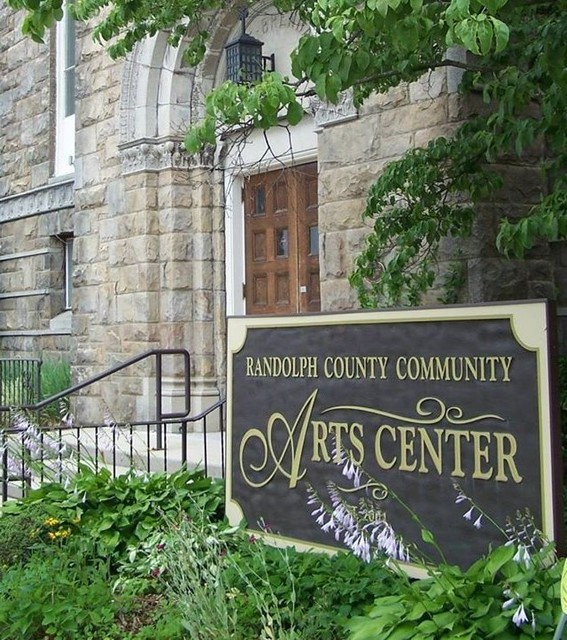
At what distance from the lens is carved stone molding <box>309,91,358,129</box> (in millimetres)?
7969

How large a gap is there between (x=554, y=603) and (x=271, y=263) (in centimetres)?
721

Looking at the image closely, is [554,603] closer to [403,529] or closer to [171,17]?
[403,529]

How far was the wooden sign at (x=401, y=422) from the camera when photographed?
11.8ft

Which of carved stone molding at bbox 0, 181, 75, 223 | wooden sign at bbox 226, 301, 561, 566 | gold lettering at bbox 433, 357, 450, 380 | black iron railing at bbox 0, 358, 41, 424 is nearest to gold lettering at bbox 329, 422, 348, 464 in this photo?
wooden sign at bbox 226, 301, 561, 566

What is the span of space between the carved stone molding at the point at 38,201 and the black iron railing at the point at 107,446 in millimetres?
4466

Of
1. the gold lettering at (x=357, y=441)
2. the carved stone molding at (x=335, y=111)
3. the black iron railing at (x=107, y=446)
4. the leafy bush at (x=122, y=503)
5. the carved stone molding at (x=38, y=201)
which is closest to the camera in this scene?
the gold lettering at (x=357, y=441)

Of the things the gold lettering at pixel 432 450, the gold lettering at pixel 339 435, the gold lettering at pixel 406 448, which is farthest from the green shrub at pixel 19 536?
the gold lettering at pixel 432 450

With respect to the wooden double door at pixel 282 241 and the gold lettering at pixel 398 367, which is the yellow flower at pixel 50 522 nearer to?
the gold lettering at pixel 398 367

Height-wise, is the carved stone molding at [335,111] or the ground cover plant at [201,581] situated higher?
the carved stone molding at [335,111]

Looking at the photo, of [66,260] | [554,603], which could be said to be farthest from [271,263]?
[554,603]

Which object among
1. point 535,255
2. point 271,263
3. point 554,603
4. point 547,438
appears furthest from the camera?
point 271,263

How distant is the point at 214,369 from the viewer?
1042 centimetres

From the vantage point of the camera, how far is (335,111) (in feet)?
26.5

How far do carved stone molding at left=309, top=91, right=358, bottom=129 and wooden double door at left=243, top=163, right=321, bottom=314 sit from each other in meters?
1.05
